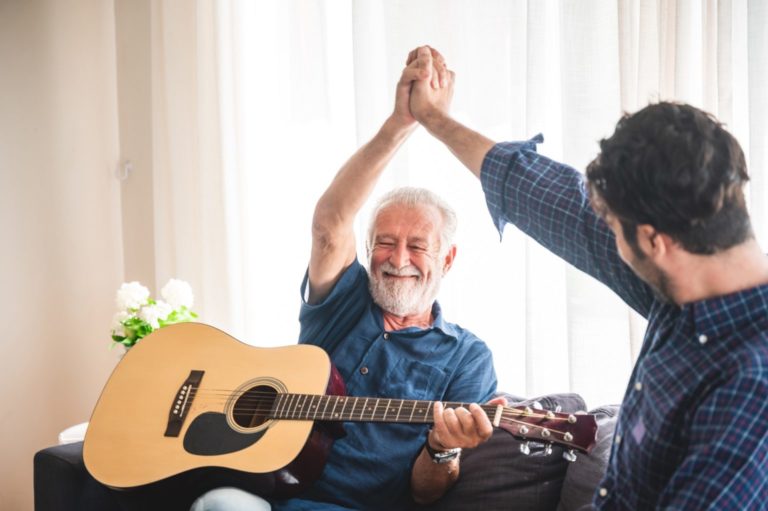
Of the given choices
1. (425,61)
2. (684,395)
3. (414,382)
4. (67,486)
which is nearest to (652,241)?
(684,395)

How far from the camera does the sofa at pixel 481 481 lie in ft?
5.43

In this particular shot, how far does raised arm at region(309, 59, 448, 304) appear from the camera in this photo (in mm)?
1929

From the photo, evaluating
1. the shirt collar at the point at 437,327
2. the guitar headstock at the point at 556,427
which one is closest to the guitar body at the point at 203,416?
the shirt collar at the point at 437,327

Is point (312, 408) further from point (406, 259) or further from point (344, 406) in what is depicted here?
point (406, 259)

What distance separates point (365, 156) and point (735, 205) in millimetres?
1076

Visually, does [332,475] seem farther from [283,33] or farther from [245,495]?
[283,33]

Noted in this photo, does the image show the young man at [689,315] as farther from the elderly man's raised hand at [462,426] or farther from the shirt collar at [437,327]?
the shirt collar at [437,327]

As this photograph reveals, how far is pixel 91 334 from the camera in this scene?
2979mm

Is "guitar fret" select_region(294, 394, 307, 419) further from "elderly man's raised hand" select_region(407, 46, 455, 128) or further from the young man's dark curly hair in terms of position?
the young man's dark curly hair

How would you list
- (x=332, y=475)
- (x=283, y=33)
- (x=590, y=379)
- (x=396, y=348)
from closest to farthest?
(x=332, y=475), (x=396, y=348), (x=590, y=379), (x=283, y=33)

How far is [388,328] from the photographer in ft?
6.64

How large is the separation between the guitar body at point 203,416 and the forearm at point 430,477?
0.70 feet

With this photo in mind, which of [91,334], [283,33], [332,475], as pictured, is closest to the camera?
[332,475]

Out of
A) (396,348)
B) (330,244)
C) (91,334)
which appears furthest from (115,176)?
(396,348)
